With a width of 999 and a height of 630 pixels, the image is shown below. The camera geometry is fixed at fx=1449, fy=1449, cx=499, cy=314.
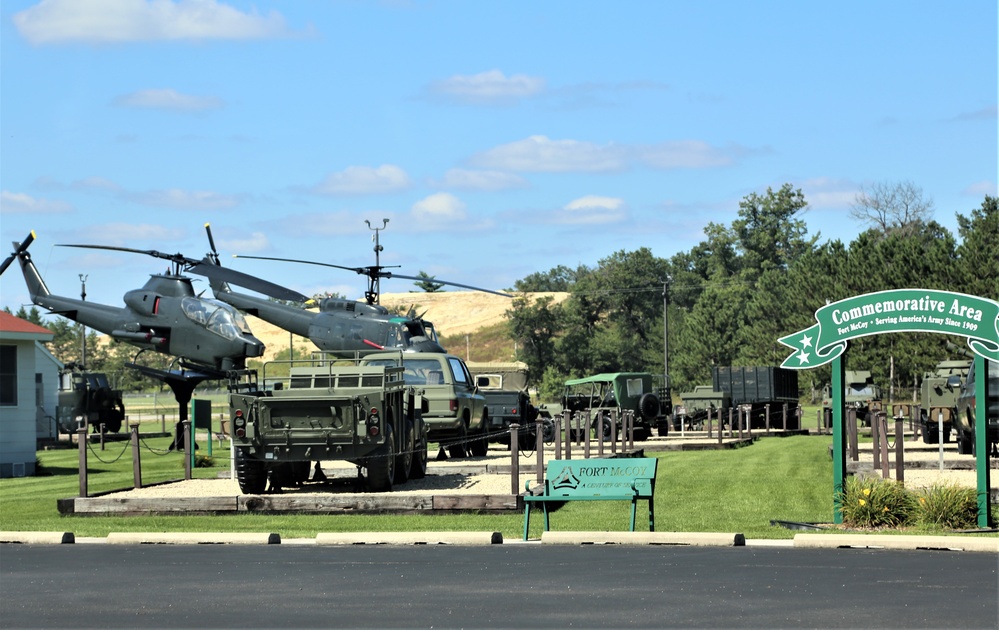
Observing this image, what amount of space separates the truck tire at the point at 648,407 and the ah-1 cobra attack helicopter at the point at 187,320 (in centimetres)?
1079

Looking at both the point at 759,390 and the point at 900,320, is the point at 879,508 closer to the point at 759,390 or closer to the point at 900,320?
the point at 900,320

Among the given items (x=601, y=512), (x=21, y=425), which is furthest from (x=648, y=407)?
(x=601, y=512)

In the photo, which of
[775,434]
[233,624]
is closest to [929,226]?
[775,434]

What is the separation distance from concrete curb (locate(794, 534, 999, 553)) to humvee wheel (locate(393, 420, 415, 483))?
8580mm

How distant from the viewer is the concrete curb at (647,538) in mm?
13867

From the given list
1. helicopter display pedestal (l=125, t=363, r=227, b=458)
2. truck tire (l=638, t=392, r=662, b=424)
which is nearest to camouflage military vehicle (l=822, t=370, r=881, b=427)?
truck tire (l=638, t=392, r=662, b=424)

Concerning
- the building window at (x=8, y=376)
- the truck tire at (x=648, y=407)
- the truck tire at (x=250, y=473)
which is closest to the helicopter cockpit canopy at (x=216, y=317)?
the truck tire at (x=648, y=407)

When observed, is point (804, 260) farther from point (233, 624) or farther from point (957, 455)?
point (233, 624)

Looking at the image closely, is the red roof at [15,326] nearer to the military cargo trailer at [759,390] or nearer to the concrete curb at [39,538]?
the concrete curb at [39,538]

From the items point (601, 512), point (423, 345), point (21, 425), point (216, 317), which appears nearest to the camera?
point (601, 512)

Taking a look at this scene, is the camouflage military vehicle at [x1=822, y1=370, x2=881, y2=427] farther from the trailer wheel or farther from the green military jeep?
the trailer wheel

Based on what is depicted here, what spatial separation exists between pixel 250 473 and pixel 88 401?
35.8 meters

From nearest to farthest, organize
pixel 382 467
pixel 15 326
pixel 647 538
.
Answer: pixel 647 538 < pixel 382 467 < pixel 15 326

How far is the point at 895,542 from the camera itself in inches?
528
